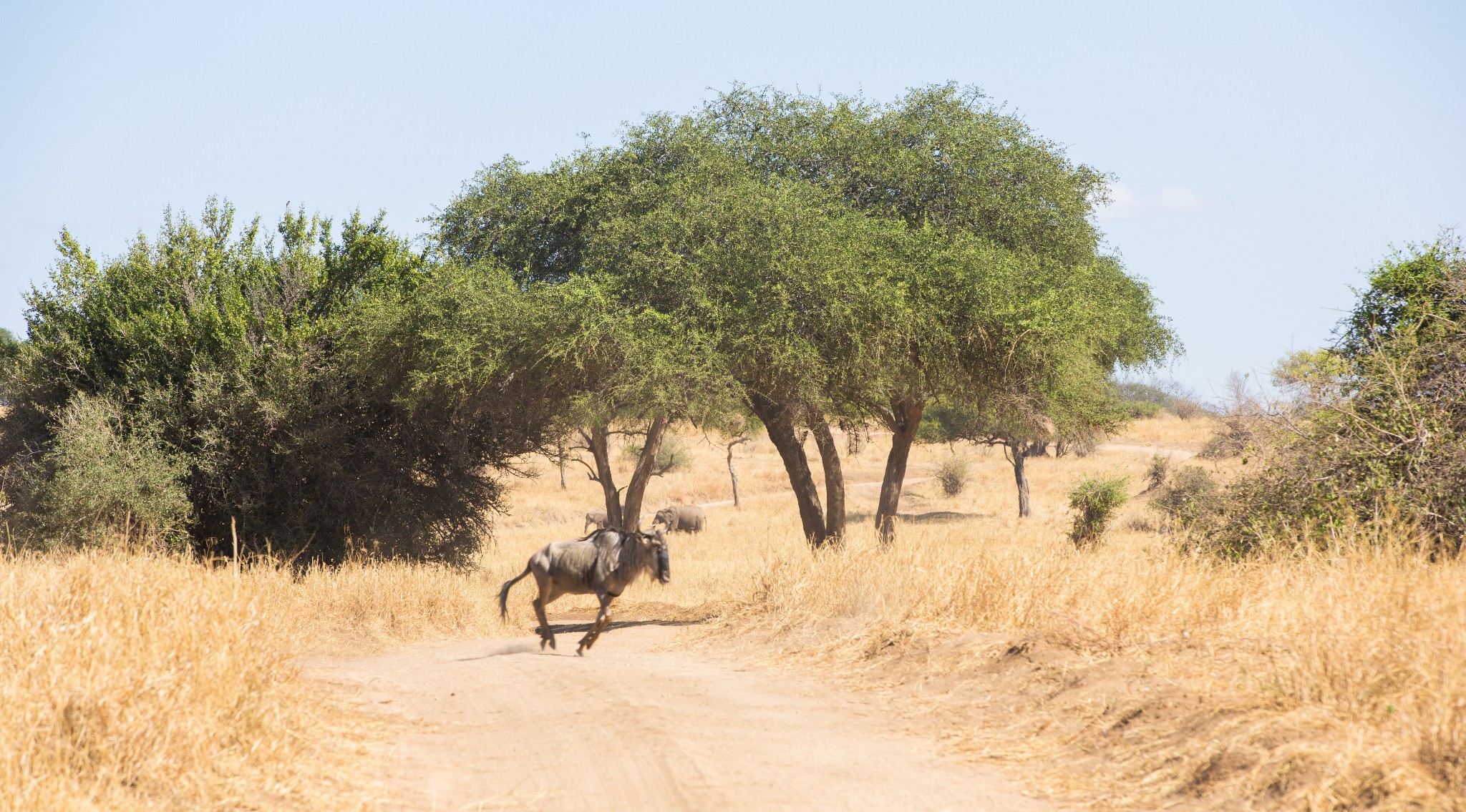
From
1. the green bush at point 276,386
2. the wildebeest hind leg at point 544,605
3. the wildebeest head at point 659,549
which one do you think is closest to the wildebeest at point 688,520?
the green bush at point 276,386

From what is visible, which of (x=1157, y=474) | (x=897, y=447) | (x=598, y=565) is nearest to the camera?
(x=598, y=565)

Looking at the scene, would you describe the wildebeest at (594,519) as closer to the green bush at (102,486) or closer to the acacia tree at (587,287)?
the acacia tree at (587,287)

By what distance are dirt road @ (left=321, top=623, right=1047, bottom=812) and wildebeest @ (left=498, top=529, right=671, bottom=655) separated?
5.08 ft

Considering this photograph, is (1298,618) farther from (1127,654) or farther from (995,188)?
(995,188)

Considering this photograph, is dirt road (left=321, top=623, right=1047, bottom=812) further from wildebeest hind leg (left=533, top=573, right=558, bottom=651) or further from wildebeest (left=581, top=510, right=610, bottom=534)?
wildebeest (left=581, top=510, right=610, bottom=534)

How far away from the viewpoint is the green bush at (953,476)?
54469 millimetres

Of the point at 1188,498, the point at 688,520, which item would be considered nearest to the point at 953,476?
the point at 688,520

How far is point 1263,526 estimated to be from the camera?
12.5 m

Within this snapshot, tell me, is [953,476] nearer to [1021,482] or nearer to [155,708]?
[1021,482]

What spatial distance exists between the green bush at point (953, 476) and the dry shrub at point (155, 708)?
159 ft

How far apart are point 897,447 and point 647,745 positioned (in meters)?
18.2

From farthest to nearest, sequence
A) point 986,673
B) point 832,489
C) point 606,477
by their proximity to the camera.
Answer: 1. point 606,477
2. point 832,489
3. point 986,673

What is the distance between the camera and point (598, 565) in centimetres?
1262

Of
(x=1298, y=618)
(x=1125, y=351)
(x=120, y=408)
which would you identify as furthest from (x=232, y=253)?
(x=1298, y=618)
